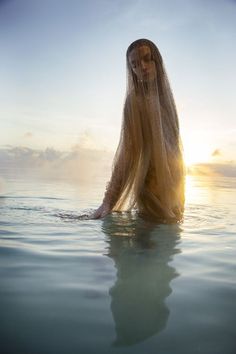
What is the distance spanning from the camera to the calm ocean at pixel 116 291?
116cm

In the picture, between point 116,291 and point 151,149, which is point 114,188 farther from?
point 116,291

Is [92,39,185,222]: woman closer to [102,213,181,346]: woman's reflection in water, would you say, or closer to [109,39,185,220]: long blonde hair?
[109,39,185,220]: long blonde hair

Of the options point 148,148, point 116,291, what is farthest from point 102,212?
point 116,291

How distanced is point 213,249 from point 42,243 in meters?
1.09

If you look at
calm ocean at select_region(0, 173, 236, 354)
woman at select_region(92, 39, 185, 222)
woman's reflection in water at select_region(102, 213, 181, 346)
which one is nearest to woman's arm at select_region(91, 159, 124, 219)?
woman at select_region(92, 39, 185, 222)

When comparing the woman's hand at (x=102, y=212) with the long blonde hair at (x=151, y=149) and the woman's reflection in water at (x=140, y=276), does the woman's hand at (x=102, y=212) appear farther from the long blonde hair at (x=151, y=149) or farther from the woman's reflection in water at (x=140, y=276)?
the woman's reflection in water at (x=140, y=276)

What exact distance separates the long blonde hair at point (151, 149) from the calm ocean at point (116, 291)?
712 millimetres

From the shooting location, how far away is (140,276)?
1785 millimetres

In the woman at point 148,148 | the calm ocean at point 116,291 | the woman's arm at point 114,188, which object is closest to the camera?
the calm ocean at point 116,291

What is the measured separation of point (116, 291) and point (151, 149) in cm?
223

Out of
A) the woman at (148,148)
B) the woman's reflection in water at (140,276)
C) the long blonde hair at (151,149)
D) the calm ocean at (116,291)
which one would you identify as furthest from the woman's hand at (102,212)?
the calm ocean at (116,291)

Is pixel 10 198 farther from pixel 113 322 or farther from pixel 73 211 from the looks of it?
pixel 113 322

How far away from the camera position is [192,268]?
6.52ft

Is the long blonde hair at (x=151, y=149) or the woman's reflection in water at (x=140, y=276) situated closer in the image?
the woman's reflection in water at (x=140, y=276)
